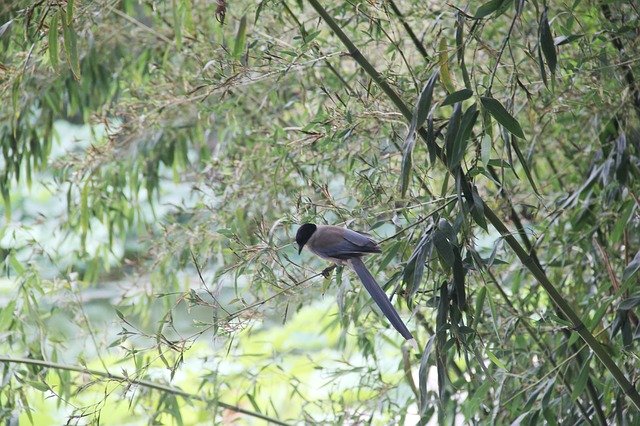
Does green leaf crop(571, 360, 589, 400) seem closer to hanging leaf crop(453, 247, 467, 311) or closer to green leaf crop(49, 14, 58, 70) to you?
hanging leaf crop(453, 247, 467, 311)

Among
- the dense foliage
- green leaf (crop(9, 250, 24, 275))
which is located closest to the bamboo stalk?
the dense foliage

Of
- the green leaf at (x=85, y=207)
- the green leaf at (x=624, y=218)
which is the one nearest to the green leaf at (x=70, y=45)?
the green leaf at (x=85, y=207)

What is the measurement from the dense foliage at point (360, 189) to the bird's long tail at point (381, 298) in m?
0.03

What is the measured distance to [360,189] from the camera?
6.96 feet

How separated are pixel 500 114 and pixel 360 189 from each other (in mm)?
556

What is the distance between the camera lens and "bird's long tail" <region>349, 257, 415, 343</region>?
5.83 feet

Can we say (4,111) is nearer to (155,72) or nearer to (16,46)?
(16,46)

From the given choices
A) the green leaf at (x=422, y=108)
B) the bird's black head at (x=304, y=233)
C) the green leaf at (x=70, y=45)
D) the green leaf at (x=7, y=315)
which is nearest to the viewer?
the green leaf at (x=422, y=108)

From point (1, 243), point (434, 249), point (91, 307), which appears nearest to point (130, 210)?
point (1, 243)

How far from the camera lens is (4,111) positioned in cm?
300

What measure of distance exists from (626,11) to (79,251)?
6.58 feet

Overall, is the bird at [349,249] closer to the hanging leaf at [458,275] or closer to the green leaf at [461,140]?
the hanging leaf at [458,275]

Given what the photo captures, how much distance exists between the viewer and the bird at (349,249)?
1.84 m

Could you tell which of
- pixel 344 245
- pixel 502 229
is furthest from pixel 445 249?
pixel 344 245
